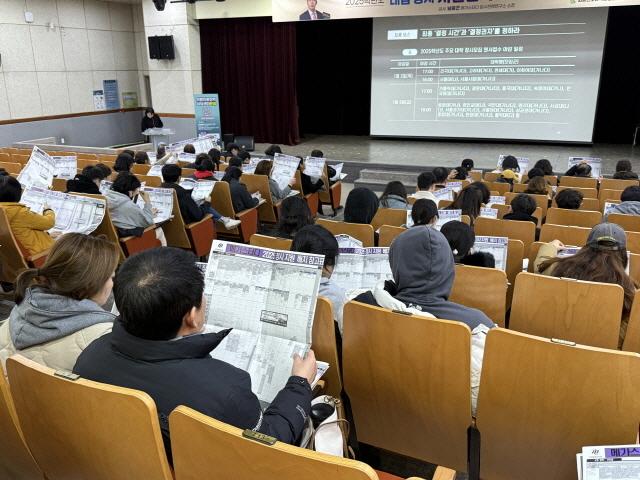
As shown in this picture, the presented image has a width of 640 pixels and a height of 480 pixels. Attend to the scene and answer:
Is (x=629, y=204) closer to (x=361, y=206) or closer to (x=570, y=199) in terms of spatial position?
(x=570, y=199)

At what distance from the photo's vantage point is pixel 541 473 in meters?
1.58

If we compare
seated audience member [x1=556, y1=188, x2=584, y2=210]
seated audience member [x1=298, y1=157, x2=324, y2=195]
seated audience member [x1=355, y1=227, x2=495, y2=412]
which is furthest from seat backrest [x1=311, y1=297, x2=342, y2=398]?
seated audience member [x1=298, y1=157, x2=324, y2=195]

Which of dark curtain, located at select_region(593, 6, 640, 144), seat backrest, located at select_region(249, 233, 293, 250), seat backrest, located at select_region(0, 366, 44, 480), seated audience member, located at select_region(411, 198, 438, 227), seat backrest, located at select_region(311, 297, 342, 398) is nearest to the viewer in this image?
seat backrest, located at select_region(0, 366, 44, 480)

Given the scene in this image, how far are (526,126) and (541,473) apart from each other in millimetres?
9038

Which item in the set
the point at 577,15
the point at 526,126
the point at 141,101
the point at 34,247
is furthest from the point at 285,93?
the point at 34,247

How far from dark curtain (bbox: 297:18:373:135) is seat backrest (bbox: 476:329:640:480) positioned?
11.2 m

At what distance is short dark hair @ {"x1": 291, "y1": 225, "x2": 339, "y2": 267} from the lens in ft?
7.02

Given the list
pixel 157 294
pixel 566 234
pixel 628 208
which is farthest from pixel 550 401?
pixel 628 208

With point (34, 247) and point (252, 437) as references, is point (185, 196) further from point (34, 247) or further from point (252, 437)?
point (252, 437)

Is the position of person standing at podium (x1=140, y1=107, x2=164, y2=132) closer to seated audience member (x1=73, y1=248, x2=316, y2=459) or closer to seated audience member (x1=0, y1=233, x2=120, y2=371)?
seated audience member (x1=0, y1=233, x2=120, y2=371)

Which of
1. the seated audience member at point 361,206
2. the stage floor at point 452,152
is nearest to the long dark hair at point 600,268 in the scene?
the seated audience member at point 361,206

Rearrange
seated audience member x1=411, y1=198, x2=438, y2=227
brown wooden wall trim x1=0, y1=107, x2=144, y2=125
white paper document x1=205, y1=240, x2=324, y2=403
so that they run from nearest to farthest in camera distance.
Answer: white paper document x1=205, y1=240, x2=324, y2=403 < seated audience member x1=411, y1=198, x2=438, y2=227 < brown wooden wall trim x1=0, y1=107, x2=144, y2=125

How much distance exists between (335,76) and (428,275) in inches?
451

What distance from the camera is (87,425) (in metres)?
1.21
